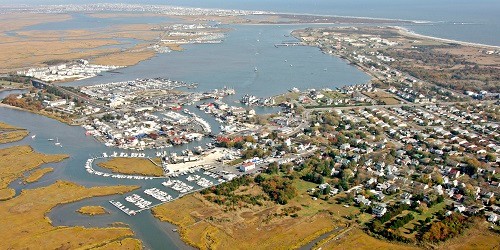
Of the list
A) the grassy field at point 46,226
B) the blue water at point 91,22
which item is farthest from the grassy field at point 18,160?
the blue water at point 91,22

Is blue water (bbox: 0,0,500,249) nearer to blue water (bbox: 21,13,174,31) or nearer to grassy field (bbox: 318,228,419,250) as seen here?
blue water (bbox: 21,13,174,31)

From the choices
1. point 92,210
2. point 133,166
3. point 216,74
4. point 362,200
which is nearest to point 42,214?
point 92,210

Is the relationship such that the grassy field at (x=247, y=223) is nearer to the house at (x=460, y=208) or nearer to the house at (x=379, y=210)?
the house at (x=379, y=210)

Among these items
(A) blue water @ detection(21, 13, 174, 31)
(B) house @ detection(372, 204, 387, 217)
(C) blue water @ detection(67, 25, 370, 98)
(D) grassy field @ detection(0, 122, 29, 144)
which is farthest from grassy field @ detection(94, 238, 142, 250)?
(A) blue water @ detection(21, 13, 174, 31)

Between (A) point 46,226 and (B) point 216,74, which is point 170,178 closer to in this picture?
(A) point 46,226

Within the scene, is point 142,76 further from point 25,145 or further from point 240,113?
point 25,145

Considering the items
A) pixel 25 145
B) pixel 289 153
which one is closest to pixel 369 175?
pixel 289 153
